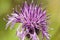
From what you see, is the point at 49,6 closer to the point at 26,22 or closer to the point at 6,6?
the point at 6,6

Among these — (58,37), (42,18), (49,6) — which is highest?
(49,6)

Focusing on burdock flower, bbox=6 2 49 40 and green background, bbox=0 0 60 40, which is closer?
burdock flower, bbox=6 2 49 40

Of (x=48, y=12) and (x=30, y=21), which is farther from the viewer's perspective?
(x=48, y=12)

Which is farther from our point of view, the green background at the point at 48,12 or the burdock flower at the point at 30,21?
the green background at the point at 48,12

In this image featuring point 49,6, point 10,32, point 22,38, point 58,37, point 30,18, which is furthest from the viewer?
point 49,6

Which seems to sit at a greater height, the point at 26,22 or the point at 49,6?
the point at 49,6

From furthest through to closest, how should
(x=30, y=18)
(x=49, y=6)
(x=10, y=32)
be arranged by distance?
(x=49, y=6)
(x=10, y=32)
(x=30, y=18)

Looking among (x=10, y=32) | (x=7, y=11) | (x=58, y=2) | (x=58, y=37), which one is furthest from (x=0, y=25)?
(x=58, y=2)

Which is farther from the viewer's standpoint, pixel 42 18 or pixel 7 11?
pixel 7 11
